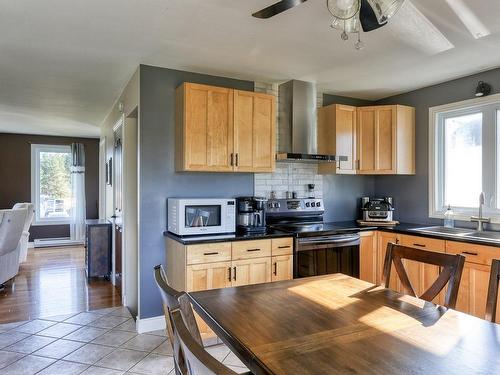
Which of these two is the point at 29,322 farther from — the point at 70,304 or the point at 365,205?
the point at 365,205

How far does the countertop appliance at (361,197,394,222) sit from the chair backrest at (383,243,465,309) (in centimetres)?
204

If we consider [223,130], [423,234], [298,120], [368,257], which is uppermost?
[298,120]

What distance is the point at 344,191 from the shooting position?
14.3ft

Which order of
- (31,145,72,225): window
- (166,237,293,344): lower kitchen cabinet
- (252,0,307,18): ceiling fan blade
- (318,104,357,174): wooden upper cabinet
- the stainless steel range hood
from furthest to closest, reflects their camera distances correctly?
(31,145,72,225): window
(318,104,357,174): wooden upper cabinet
the stainless steel range hood
(166,237,293,344): lower kitchen cabinet
(252,0,307,18): ceiling fan blade

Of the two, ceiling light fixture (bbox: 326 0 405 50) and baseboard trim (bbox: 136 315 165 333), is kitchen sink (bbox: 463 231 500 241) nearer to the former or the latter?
ceiling light fixture (bbox: 326 0 405 50)

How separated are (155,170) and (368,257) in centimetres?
228

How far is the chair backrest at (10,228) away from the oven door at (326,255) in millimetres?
3706

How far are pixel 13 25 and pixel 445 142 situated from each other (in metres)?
4.02

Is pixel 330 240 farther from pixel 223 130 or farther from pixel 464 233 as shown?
pixel 223 130

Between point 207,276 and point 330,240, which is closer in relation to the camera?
point 207,276

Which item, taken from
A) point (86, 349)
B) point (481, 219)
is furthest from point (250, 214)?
point (481, 219)

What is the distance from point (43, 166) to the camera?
7.79 m

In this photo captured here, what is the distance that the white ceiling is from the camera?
7.25 ft

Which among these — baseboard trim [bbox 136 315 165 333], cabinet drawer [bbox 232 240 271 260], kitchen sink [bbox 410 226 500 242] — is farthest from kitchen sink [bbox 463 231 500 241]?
baseboard trim [bbox 136 315 165 333]
